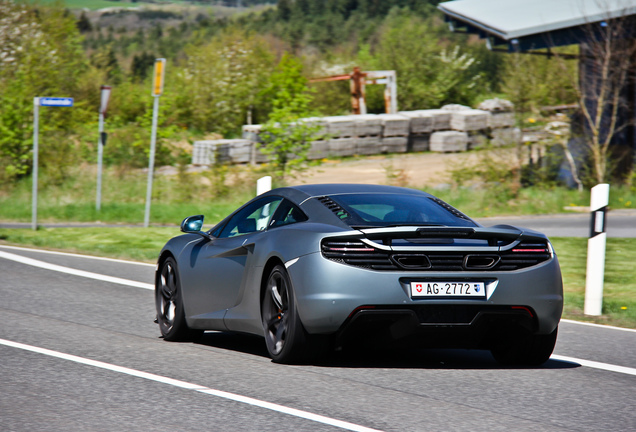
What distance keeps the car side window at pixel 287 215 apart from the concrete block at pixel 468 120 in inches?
1309

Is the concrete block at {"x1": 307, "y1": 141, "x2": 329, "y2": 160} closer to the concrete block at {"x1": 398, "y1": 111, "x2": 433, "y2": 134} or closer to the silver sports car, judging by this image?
the concrete block at {"x1": 398, "y1": 111, "x2": 433, "y2": 134}

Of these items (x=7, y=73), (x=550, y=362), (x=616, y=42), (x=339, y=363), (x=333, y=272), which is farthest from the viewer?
(x=7, y=73)

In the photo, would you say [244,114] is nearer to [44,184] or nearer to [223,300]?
[44,184]

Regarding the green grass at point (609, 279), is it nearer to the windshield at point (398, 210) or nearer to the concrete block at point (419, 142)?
the windshield at point (398, 210)

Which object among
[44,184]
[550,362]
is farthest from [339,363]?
[44,184]

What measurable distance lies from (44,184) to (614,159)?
54.3 feet

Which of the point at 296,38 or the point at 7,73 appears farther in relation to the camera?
the point at 296,38

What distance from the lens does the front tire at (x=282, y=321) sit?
609 centimetres

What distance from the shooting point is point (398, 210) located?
22.1 ft

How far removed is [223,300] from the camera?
7.09 meters

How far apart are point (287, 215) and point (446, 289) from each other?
1.41 meters

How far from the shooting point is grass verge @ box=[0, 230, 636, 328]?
1016cm

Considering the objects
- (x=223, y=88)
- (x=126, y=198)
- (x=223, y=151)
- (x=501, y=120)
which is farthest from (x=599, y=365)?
(x=501, y=120)

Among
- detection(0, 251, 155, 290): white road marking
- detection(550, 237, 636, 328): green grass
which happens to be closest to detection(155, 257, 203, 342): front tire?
detection(0, 251, 155, 290): white road marking
